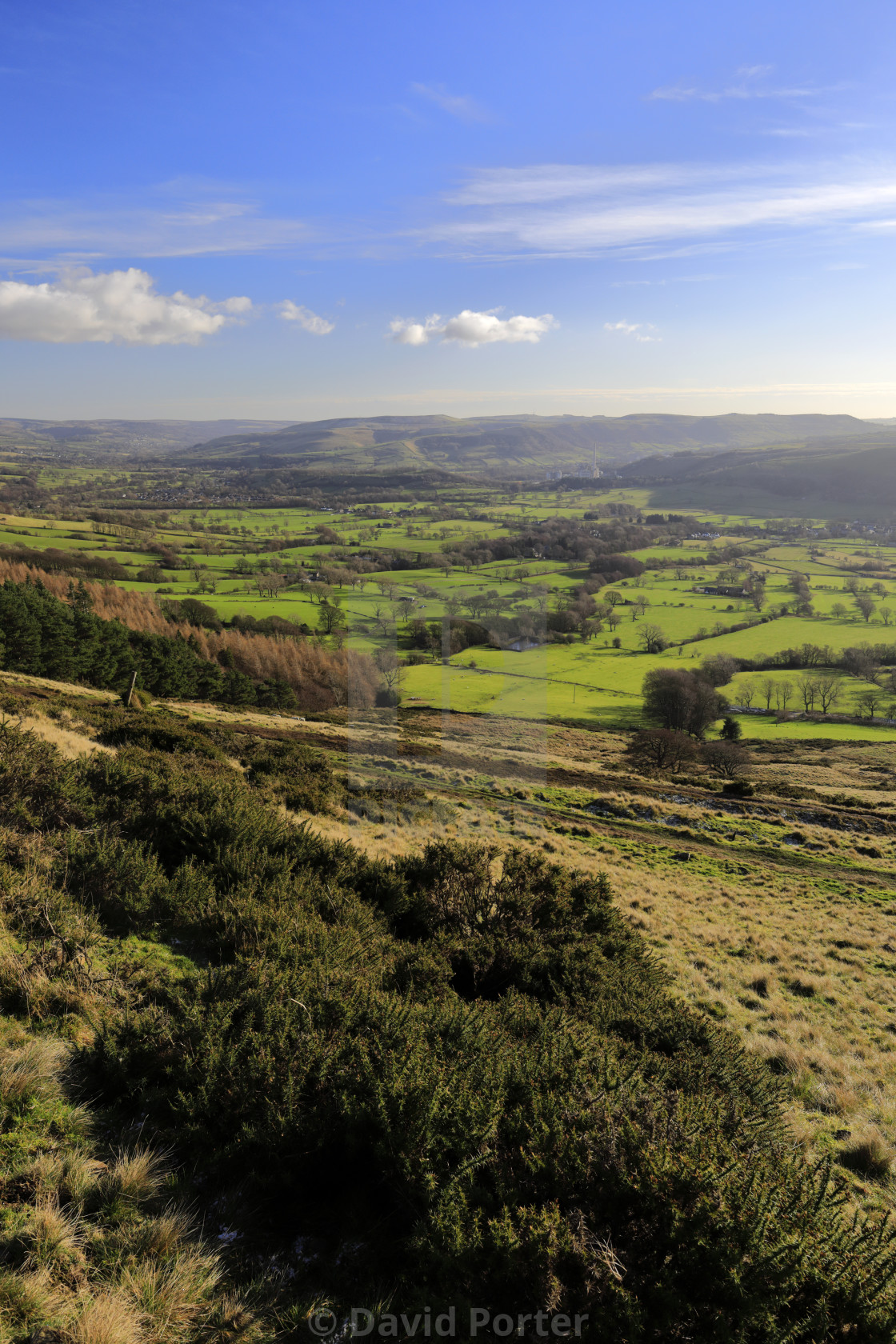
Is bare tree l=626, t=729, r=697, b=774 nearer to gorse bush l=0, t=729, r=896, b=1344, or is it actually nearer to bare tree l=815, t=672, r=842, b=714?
bare tree l=815, t=672, r=842, b=714

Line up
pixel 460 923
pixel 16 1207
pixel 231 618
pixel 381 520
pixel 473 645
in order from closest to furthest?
pixel 16 1207
pixel 460 923
pixel 473 645
pixel 231 618
pixel 381 520

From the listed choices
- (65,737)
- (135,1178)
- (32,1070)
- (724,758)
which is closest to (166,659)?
(65,737)

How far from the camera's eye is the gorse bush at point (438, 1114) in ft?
9.87

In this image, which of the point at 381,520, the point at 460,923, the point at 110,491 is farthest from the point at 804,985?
the point at 110,491

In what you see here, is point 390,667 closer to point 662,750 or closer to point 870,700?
point 662,750

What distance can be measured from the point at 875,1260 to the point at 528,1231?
6.05 ft

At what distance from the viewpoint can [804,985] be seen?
11.5 metres

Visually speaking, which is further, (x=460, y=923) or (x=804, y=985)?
(x=804, y=985)

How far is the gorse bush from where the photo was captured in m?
3.01

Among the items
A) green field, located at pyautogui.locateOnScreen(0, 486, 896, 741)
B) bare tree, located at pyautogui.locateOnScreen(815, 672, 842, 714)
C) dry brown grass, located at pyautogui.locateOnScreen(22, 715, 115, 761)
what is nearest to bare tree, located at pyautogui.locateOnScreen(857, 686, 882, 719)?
green field, located at pyautogui.locateOnScreen(0, 486, 896, 741)

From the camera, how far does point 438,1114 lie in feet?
12.5

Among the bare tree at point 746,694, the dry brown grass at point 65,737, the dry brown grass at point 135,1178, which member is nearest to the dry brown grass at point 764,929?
the dry brown grass at point 65,737

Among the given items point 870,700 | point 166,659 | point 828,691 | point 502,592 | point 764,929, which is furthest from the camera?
point 502,592

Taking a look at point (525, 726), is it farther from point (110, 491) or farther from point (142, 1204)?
point (110, 491)
